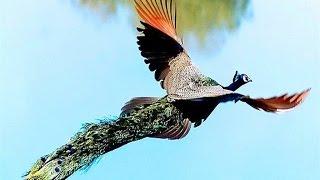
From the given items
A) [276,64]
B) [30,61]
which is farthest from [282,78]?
[30,61]

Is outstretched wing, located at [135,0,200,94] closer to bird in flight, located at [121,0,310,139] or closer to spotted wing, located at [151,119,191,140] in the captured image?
bird in flight, located at [121,0,310,139]

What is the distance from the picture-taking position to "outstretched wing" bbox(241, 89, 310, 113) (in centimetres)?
213

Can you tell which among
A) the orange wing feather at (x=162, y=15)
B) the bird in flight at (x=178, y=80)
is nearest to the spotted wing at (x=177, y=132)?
the bird in flight at (x=178, y=80)

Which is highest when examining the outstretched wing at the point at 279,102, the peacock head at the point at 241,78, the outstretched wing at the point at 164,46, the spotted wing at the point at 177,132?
the outstretched wing at the point at 164,46

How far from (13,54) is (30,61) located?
2.0 inches

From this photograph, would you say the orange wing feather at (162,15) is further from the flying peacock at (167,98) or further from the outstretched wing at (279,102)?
the outstretched wing at (279,102)

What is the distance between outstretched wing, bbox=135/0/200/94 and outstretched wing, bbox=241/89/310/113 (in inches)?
7.9

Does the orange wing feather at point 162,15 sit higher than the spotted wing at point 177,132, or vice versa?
the orange wing feather at point 162,15

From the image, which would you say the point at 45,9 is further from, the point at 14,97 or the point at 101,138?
the point at 101,138

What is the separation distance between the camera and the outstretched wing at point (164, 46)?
6.99 ft

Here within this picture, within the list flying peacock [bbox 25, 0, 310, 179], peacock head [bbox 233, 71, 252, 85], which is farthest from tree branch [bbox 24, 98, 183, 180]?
peacock head [bbox 233, 71, 252, 85]

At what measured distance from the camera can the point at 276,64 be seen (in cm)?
217

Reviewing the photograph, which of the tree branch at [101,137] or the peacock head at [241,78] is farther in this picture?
the peacock head at [241,78]

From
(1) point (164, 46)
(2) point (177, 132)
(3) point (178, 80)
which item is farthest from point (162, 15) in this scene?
(2) point (177, 132)
